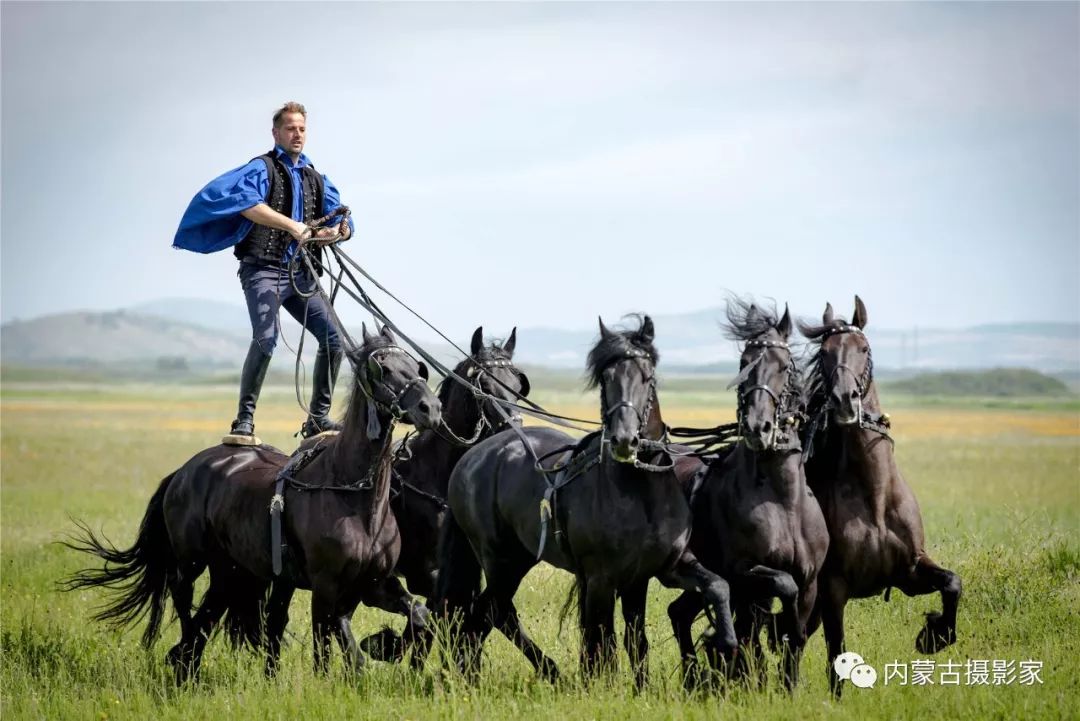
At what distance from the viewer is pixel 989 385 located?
16488cm

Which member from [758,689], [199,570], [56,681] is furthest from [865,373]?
[56,681]

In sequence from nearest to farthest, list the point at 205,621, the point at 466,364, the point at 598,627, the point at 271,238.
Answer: the point at 598,627, the point at 205,621, the point at 271,238, the point at 466,364

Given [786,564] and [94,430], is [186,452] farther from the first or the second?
[786,564]

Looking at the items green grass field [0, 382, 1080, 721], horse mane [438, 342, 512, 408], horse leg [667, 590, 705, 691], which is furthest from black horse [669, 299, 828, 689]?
horse mane [438, 342, 512, 408]

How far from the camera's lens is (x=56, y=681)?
9359 millimetres

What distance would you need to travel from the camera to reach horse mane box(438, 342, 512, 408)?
10531 millimetres

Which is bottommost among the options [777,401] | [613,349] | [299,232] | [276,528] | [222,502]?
[276,528]

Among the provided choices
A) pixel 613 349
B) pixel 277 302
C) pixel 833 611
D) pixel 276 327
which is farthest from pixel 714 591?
pixel 277 302

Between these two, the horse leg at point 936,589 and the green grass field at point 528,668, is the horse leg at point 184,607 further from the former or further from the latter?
the horse leg at point 936,589

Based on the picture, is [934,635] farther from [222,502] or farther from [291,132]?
[291,132]

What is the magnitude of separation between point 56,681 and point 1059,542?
31.0 feet

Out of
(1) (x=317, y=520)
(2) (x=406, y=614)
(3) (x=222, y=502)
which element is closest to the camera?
(1) (x=317, y=520)

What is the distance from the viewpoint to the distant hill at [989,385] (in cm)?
15538

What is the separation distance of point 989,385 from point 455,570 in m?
166
